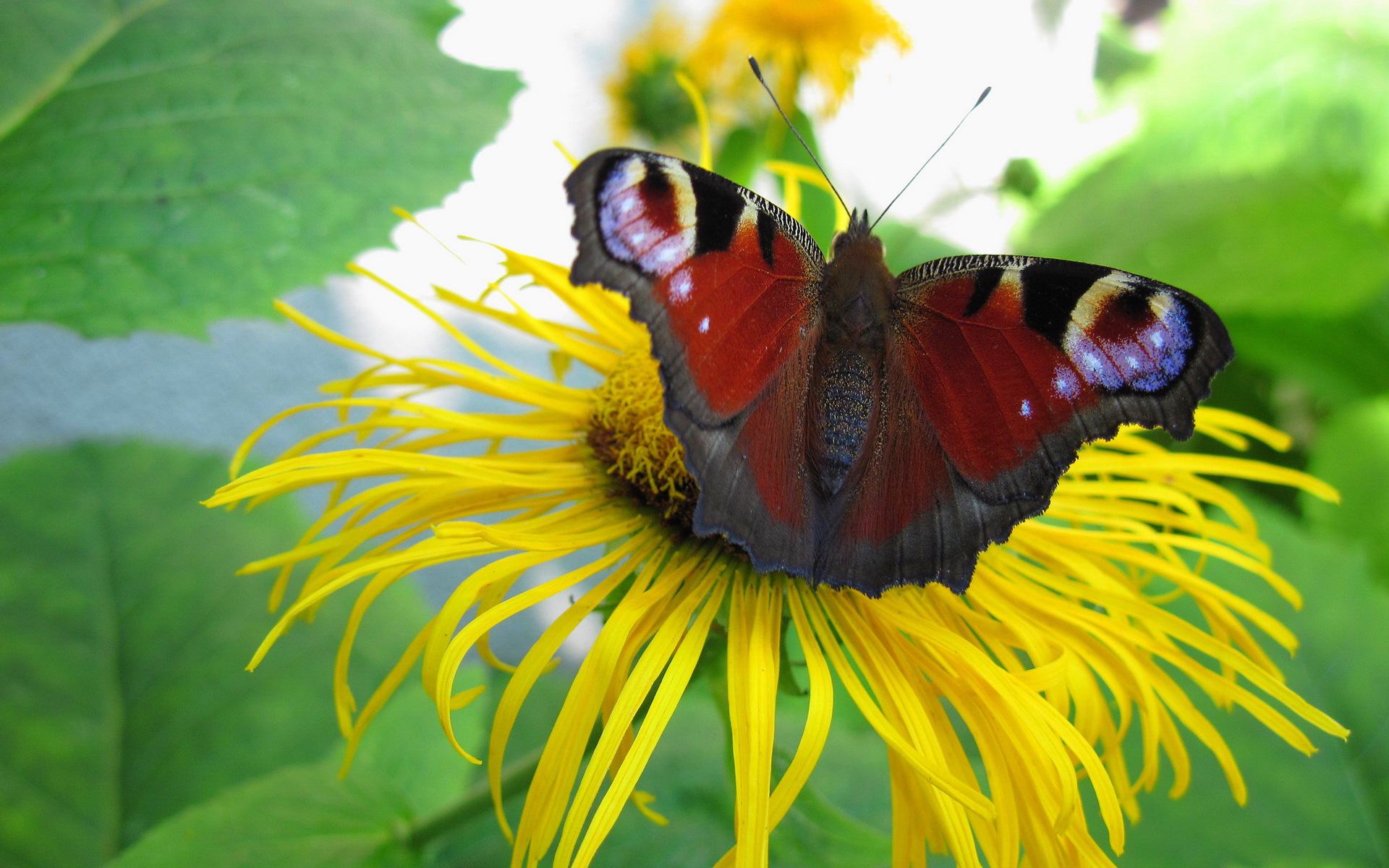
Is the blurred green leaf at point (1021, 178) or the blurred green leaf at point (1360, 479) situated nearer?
the blurred green leaf at point (1360, 479)

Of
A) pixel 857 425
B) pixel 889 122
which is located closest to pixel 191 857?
pixel 857 425

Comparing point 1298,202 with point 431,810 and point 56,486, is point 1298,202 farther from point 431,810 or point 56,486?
point 56,486

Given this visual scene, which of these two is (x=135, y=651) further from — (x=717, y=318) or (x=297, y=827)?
(x=717, y=318)

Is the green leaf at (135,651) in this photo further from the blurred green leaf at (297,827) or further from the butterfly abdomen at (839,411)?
the butterfly abdomen at (839,411)

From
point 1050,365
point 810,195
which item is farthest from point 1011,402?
point 810,195

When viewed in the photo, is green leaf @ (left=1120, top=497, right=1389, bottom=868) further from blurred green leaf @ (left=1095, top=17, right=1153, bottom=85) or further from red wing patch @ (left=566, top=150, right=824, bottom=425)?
blurred green leaf @ (left=1095, top=17, right=1153, bottom=85)

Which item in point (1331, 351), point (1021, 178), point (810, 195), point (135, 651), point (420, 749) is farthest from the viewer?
point (1331, 351)

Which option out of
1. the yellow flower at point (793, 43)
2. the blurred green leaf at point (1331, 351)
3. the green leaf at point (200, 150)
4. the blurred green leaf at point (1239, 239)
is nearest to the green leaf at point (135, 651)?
the green leaf at point (200, 150)

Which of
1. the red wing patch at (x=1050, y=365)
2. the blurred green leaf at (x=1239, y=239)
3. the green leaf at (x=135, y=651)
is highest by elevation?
the blurred green leaf at (x=1239, y=239)
